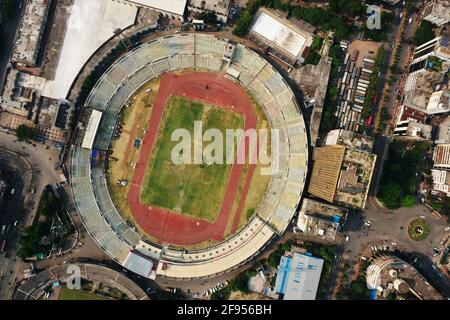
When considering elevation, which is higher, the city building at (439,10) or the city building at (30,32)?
the city building at (439,10)

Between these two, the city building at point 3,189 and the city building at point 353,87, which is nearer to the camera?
the city building at point 3,189

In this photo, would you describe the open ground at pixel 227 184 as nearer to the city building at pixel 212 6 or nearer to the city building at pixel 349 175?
the city building at pixel 212 6

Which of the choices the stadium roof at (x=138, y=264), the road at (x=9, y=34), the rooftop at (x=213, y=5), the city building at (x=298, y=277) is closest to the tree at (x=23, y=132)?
the road at (x=9, y=34)

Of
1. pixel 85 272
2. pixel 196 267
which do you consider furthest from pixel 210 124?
pixel 85 272

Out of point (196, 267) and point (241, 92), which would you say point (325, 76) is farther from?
point (196, 267)

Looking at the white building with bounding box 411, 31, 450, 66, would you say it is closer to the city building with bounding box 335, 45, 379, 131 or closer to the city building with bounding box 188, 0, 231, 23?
the city building with bounding box 335, 45, 379, 131

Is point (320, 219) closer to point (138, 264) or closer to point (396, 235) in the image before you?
point (396, 235)
